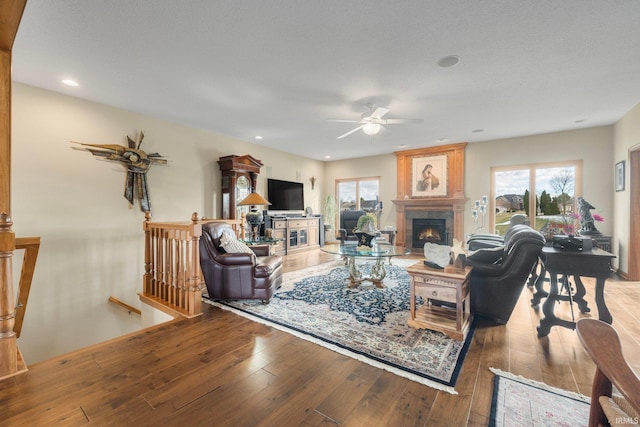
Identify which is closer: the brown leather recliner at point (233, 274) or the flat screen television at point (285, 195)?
the brown leather recliner at point (233, 274)

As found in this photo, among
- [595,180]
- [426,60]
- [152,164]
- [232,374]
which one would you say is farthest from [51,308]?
[595,180]

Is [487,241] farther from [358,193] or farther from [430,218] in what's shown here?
[358,193]

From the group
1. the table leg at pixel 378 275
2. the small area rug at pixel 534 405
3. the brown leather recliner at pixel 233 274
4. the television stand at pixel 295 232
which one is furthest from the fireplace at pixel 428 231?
the small area rug at pixel 534 405

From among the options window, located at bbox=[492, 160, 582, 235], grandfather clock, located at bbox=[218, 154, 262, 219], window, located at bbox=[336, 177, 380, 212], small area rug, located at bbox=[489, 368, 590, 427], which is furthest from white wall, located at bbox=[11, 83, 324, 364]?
window, located at bbox=[492, 160, 582, 235]

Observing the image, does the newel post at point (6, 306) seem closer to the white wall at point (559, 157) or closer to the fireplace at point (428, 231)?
the fireplace at point (428, 231)

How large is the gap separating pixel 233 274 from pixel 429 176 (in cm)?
546

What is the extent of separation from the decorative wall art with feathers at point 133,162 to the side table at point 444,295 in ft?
13.8

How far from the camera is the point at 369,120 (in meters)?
3.82

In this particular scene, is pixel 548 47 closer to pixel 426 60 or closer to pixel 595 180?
pixel 426 60

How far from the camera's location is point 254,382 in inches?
71.6

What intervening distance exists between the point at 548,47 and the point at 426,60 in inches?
42.1

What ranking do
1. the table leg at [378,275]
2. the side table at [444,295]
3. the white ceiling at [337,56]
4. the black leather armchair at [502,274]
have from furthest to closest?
the table leg at [378,275] < the black leather armchair at [502,274] < the side table at [444,295] < the white ceiling at [337,56]

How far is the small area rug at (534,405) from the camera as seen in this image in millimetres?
1468

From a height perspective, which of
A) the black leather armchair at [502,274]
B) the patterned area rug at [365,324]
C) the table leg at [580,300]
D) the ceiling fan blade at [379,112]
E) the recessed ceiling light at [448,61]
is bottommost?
the patterned area rug at [365,324]
